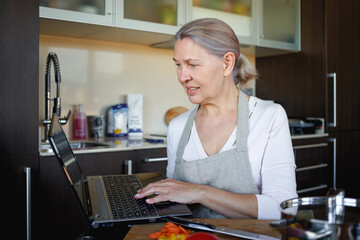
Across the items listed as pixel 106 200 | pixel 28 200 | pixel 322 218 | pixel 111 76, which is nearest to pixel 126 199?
pixel 106 200

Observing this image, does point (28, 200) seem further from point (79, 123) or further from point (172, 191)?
point (172, 191)

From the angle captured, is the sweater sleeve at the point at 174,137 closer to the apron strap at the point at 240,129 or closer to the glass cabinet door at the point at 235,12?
the apron strap at the point at 240,129

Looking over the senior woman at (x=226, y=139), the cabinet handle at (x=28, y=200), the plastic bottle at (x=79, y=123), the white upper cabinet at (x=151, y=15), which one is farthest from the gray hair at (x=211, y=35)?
the plastic bottle at (x=79, y=123)

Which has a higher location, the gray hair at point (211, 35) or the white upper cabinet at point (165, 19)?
the white upper cabinet at point (165, 19)

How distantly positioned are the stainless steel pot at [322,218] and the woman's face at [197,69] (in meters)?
0.77

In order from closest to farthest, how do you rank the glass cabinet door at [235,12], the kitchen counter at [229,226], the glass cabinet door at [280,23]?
the kitchen counter at [229,226], the glass cabinet door at [235,12], the glass cabinet door at [280,23]

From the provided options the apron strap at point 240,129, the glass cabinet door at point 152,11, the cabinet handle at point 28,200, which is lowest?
the cabinet handle at point 28,200

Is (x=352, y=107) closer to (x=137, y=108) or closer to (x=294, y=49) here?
(x=294, y=49)

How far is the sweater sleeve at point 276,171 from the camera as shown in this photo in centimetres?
124

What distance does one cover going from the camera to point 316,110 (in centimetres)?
338

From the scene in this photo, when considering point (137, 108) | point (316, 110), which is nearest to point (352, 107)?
point (316, 110)

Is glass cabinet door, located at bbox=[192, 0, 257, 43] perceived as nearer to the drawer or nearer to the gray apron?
the drawer

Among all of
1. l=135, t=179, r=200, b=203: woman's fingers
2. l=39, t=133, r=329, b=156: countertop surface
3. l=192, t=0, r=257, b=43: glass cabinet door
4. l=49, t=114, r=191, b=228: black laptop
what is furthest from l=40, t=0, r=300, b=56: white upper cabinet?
l=135, t=179, r=200, b=203: woman's fingers

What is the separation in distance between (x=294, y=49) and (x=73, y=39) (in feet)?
5.99
